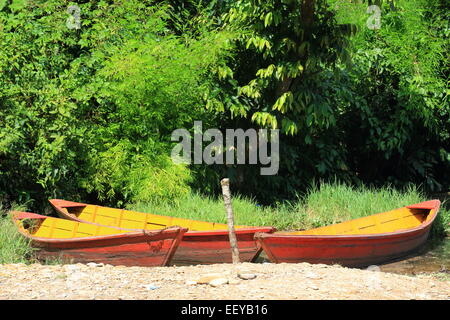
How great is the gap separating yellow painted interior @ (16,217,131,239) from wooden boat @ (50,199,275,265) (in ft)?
0.93

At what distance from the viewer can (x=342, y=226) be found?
331 inches

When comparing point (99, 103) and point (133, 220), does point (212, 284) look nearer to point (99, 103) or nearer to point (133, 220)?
point (133, 220)

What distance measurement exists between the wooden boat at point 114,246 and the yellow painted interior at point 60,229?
19mm

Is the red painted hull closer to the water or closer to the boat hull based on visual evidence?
the boat hull

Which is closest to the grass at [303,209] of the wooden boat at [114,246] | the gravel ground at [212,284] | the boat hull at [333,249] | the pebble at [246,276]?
the wooden boat at [114,246]

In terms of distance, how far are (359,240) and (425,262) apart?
127cm

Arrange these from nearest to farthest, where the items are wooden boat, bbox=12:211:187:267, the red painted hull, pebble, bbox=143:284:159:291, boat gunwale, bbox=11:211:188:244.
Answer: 1. pebble, bbox=143:284:159:291
2. boat gunwale, bbox=11:211:188:244
3. wooden boat, bbox=12:211:187:267
4. the red painted hull

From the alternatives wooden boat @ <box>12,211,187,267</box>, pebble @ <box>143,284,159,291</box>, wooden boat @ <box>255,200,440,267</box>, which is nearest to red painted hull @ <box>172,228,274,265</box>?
wooden boat @ <box>255,200,440,267</box>

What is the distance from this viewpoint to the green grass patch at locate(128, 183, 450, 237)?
350 inches

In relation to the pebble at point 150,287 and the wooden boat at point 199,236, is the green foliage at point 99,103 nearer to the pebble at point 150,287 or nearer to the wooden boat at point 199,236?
the wooden boat at point 199,236

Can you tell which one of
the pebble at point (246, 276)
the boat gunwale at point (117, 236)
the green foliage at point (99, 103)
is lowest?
the boat gunwale at point (117, 236)

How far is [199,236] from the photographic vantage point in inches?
298

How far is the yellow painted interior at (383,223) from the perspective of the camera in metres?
8.37

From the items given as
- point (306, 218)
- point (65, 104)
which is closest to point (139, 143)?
point (65, 104)
